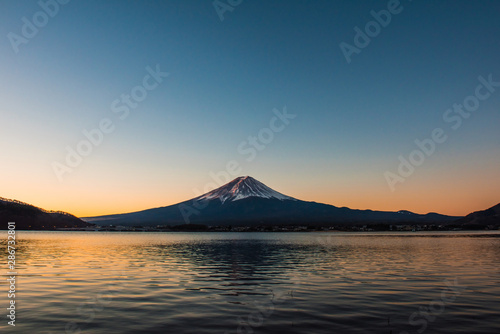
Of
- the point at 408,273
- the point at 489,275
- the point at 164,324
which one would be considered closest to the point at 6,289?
the point at 164,324

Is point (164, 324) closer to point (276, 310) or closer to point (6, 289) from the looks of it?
point (276, 310)

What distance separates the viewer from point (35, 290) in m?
27.9

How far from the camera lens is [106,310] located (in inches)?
845

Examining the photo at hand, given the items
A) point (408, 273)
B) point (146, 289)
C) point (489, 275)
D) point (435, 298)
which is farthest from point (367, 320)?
point (489, 275)

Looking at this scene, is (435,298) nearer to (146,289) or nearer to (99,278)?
(146,289)

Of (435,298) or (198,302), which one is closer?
(198,302)

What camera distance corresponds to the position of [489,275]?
3644 centimetres

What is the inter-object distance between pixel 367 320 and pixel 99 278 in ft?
82.8

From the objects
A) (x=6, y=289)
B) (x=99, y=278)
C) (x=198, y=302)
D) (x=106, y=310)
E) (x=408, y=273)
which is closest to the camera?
(x=106, y=310)

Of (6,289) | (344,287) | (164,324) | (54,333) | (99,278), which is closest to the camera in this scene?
(54,333)

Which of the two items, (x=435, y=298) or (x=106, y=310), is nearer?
(x=106, y=310)

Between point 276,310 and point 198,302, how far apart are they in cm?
522

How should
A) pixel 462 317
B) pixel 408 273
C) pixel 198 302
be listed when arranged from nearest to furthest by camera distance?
pixel 462 317, pixel 198 302, pixel 408 273

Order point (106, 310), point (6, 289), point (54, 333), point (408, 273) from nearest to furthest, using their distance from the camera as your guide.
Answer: point (54, 333), point (106, 310), point (6, 289), point (408, 273)
